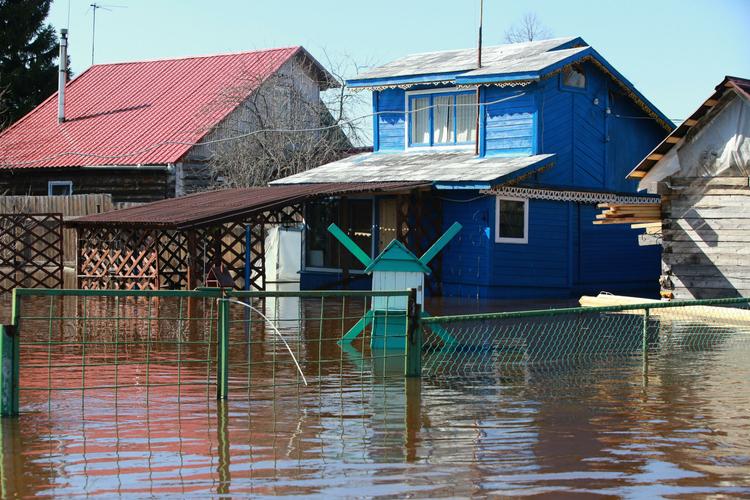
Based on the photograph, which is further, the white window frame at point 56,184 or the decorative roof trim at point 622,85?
the white window frame at point 56,184

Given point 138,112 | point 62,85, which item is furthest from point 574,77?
→ point 62,85

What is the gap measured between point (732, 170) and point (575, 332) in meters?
5.04

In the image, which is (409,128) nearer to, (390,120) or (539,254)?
(390,120)

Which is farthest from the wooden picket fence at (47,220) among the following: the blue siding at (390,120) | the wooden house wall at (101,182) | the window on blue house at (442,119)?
the window on blue house at (442,119)

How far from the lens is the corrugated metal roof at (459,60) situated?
93.1ft

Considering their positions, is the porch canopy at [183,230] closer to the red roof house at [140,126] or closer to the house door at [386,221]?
the house door at [386,221]

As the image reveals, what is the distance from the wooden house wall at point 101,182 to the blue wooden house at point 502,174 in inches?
336

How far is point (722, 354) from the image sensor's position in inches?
570

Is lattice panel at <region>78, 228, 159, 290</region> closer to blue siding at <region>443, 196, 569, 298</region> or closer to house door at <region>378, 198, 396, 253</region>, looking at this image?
house door at <region>378, 198, 396, 253</region>

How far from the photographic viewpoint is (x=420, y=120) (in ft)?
95.5

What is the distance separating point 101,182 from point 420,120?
527 inches

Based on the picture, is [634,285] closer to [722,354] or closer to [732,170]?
[732,170]

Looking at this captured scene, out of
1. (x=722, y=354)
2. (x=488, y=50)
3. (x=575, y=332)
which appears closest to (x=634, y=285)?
(x=488, y=50)

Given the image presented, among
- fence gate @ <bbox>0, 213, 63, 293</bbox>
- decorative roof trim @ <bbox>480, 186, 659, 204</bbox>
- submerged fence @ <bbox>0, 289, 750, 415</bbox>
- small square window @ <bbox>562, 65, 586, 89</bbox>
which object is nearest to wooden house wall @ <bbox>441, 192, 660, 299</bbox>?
decorative roof trim @ <bbox>480, 186, 659, 204</bbox>
